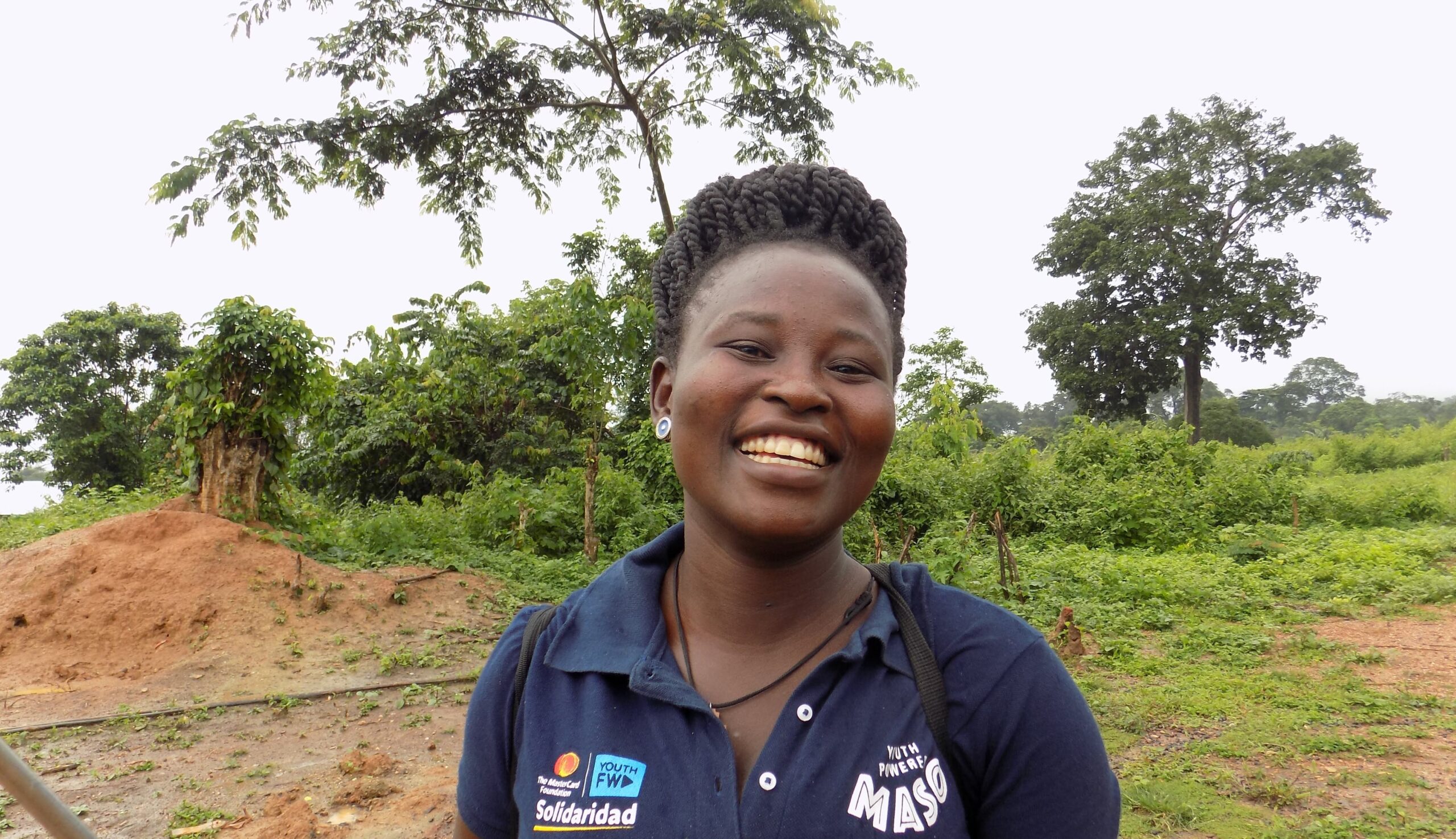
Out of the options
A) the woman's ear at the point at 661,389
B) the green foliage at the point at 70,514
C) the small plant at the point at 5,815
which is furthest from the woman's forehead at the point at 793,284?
the green foliage at the point at 70,514

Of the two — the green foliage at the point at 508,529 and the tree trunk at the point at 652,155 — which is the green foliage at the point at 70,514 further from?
the tree trunk at the point at 652,155

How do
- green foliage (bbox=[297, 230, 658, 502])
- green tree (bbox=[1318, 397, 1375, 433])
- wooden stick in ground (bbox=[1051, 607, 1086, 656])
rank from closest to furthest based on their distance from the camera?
wooden stick in ground (bbox=[1051, 607, 1086, 656]), green foliage (bbox=[297, 230, 658, 502]), green tree (bbox=[1318, 397, 1375, 433])

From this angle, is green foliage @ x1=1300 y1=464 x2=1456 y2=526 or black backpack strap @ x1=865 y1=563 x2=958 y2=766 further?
green foliage @ x1=1300 y1=464 x2=1456 y2=526

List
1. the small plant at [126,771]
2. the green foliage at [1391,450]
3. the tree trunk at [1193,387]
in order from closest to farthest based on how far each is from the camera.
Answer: the small plant at [126,771] → the green foliage at [1391,450] → the tree trunk at [1193,387]

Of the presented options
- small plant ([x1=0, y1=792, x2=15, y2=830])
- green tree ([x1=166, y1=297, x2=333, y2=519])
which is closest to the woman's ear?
small plant ([x1=0, y1=792, x2=15, y2=830])

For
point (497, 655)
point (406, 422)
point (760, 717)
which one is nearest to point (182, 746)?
point (497, 655)

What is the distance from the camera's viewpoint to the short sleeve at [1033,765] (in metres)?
0.98

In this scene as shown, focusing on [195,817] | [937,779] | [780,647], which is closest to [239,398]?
[195,817]

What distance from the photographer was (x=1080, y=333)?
2358cm

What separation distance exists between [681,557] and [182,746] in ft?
14.0

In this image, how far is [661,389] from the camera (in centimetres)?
137

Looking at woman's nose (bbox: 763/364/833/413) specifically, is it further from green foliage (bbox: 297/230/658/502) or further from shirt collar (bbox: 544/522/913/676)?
green foliage (bbox: 297/230/658/502)

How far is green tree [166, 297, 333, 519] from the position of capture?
7348 millimetres

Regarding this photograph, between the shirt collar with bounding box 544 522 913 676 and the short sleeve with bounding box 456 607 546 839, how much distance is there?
0.25 ft
